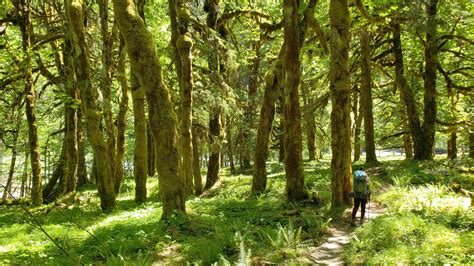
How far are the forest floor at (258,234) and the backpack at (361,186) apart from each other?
742mm

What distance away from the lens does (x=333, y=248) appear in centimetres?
780

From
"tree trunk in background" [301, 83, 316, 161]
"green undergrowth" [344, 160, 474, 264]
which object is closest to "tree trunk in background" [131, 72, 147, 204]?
"green undergrowth" [344, 160, 474, 264]

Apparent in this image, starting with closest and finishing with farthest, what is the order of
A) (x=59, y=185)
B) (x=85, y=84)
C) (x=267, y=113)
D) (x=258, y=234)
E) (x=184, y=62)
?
(x=258, y=234) → (x=85, y=84) → (x=184, y=62) → (x=267, y=113) → (x=59, y=185)

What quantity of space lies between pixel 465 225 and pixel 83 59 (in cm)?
1049

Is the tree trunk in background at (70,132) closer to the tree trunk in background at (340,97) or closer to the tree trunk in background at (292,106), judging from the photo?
the tree trunk in background at (292,106)

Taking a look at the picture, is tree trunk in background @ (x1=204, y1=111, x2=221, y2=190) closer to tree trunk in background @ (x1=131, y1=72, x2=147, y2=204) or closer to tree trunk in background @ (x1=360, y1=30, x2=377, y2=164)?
tree trunk in background @ (x1=131, y1=72, x2=147, y2=204)

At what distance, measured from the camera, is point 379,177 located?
15.6 meters

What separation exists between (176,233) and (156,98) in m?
3.03

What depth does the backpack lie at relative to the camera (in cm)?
960

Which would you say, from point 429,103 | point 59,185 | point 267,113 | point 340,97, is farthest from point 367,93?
point 59,185

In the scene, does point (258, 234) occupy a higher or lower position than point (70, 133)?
lower

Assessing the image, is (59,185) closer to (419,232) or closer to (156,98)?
(156,98)

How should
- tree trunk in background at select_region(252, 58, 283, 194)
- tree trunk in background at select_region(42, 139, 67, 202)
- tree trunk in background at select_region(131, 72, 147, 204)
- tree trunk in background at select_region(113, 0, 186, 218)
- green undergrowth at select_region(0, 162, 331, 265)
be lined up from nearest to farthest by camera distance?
1. green undergrowth at select_region(0, 162, 331, 265)
2. tree trunk in background at select_region(113, 0, 186, 218)
3. tree trunk in background at select_region(131, 72, 147, 204)
4. tree trunk in background at select_region(252, 58, 283, 194)
5. tree trunk in background at select_region(42, 139, 67, 202)

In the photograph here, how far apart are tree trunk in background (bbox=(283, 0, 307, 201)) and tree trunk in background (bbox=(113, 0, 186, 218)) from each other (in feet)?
13.8
